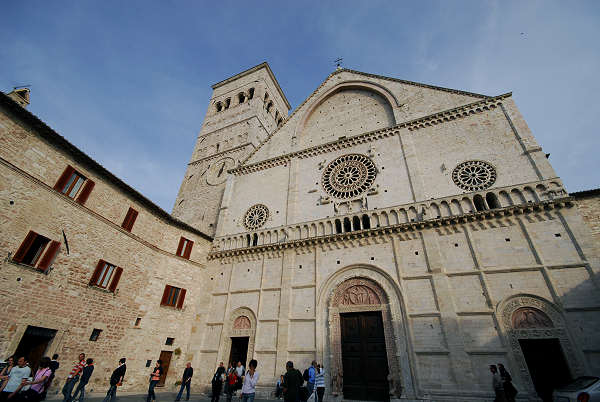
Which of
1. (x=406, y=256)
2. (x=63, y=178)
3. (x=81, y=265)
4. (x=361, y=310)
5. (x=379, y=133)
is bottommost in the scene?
(x=361, y=310)

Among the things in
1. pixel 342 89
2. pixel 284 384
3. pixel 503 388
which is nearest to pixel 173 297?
pixel 284 384

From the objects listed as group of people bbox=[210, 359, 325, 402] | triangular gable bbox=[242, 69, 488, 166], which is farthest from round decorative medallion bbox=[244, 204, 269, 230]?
group of people bbox=[210, 359, 325, 402]

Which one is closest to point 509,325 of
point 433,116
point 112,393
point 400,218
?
point 400,218

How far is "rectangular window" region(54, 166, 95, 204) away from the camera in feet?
38.8

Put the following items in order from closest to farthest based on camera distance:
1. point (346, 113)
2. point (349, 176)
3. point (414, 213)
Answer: point (414, 213) → point (349, 176) → point (346, 113)

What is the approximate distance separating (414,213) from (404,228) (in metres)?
1.02

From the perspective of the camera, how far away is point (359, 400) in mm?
11578

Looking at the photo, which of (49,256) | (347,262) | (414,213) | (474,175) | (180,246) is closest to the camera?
(49,256)

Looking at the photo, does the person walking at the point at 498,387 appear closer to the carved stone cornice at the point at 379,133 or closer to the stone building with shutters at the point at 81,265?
the carved stone cornice at the point at 379,133

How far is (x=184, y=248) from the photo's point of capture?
56.6ft

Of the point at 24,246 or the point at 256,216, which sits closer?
the point at 24,246

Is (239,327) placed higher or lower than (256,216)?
lower

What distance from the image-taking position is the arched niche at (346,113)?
19.2m

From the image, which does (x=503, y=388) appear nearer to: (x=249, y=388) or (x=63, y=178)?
(x=249, y=388)
